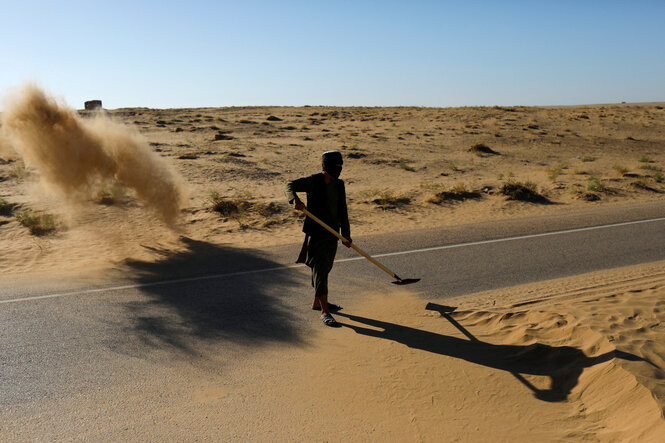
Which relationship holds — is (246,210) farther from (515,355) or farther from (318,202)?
(515,355)

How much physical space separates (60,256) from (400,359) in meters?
7.63

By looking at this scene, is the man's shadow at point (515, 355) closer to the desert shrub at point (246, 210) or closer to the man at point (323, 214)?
the man at point (323, 214)

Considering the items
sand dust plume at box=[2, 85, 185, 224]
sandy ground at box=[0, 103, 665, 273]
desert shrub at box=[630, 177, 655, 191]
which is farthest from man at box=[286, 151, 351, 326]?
desert shrub at box=[630, 177, 655, 191]

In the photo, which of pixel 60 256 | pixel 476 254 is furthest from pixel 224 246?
pixel 476 254

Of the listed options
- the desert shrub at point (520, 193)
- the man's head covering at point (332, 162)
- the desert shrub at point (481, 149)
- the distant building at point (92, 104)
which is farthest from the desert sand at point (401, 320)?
the distant building at point (92, 104)

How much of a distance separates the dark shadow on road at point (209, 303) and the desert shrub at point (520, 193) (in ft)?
→ 30.4

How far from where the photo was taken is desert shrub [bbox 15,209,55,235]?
1167 centimetres

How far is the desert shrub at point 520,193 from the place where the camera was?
51.0ft

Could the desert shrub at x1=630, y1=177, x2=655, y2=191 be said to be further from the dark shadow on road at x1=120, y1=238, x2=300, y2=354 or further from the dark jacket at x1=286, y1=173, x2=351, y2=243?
the dark jacket at x1=286, y1=173, x2=351, y2=243

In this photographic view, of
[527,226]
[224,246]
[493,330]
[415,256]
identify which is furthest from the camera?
[527,226]

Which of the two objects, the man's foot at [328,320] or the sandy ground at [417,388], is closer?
the sandy ground at [417,388]

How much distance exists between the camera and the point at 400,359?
17.9 ft

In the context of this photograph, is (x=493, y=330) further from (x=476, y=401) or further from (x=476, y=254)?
(x=476, y=254)

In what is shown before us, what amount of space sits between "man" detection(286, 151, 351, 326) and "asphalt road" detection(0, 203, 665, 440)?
20.6 inches
